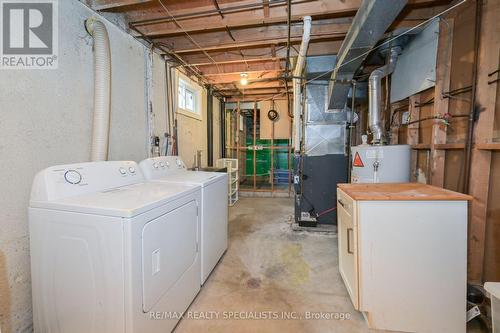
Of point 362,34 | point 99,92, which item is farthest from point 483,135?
point 99,92

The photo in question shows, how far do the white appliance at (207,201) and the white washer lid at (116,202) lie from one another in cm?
40

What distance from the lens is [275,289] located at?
1891mm

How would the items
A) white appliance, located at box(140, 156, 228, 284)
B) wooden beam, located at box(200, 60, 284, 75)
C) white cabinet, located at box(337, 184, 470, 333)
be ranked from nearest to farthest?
white cabinet, located at box(337, 184, 470, 333), white appliance, located at box(140, 156, 228, 284), wooden beam, located at box(200, 60, 284, 75)

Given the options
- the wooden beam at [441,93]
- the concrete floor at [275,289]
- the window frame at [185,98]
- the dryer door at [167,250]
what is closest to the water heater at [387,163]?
the wooden beam at [441,93]

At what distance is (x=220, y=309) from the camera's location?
65.1 inches

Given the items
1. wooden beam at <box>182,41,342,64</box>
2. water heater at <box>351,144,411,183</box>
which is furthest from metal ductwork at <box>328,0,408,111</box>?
water heater at <box>351,144,411,183</box>

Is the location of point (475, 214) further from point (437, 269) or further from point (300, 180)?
point (300, 180)

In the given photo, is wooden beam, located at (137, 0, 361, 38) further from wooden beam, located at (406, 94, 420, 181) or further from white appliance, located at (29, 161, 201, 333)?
white appliance, located at (29, 161, 201, 333)

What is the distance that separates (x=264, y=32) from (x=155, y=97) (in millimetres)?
1547

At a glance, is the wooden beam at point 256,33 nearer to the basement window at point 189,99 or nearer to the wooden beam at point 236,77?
the basement window at point 189,99

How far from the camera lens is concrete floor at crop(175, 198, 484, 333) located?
1521 mm

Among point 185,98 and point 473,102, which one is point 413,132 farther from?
point 185,98

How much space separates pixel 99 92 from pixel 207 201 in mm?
1237

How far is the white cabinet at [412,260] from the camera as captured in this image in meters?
1.38
